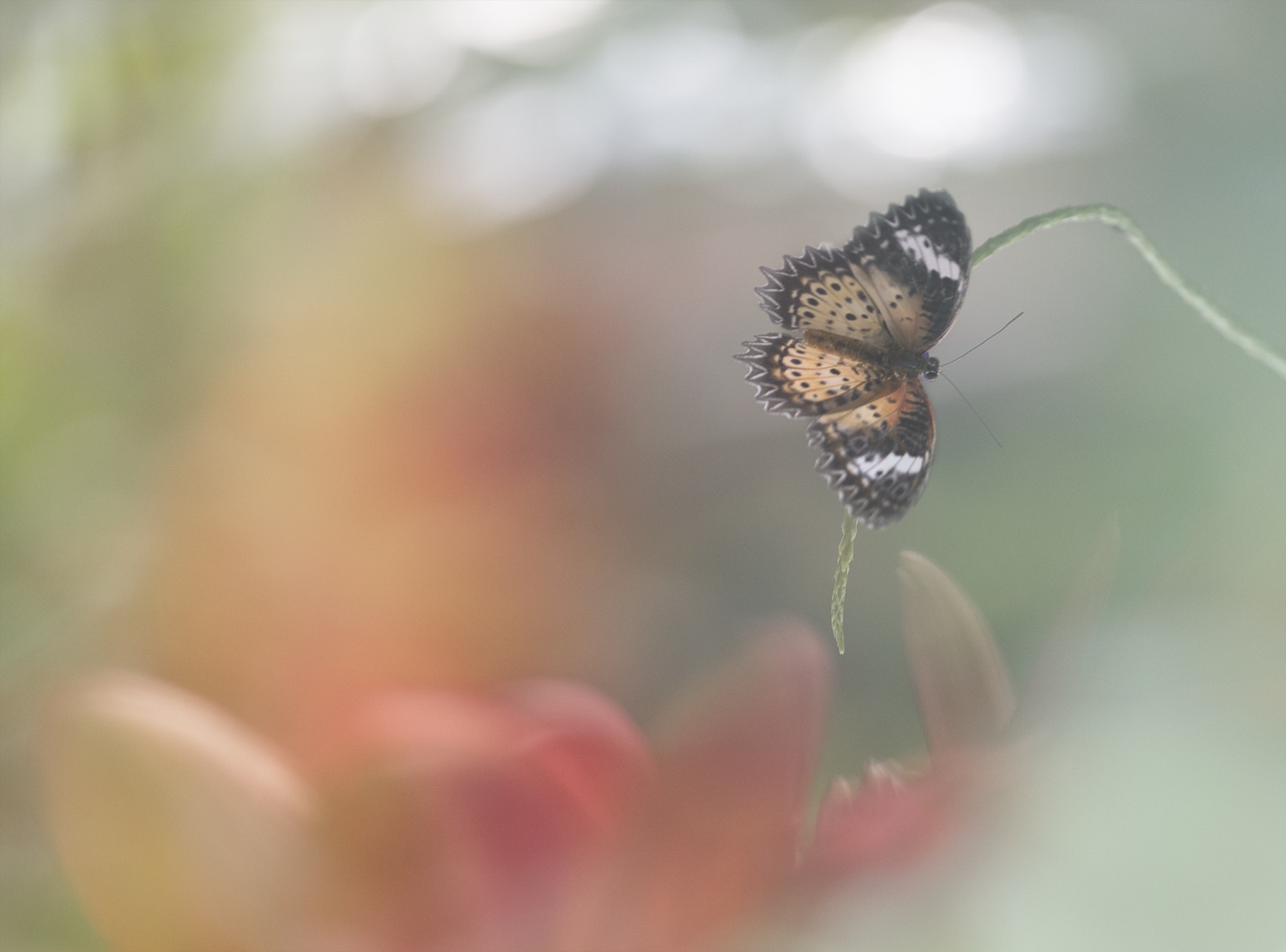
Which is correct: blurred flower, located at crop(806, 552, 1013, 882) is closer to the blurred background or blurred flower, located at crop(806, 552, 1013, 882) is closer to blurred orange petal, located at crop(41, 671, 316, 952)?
the blurred background

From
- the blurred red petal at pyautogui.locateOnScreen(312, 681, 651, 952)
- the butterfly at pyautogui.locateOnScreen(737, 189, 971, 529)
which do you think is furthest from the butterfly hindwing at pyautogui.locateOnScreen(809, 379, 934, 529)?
the blurred red petal at pyautogui.locateOnScreen(312, 681, 651, 952)

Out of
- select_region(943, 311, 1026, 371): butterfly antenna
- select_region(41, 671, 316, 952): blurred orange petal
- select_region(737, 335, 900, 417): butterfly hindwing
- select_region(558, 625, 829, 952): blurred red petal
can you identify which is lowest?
select_region(558, 625, 829, 952): blurred red petal

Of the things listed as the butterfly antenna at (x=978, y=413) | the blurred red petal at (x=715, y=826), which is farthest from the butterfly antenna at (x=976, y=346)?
the blurred red petal at (x=715, y=826)

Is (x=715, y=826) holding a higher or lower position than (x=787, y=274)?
lower

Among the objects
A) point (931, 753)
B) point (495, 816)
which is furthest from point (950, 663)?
point (495, 816)

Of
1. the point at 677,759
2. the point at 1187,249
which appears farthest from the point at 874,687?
the point at 1187,249

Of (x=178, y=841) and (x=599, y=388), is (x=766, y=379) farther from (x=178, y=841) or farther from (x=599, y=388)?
(x=178, y=841)

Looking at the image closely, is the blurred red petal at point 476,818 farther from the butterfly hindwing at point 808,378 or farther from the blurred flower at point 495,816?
the butterfly hindwing at point 808,378
